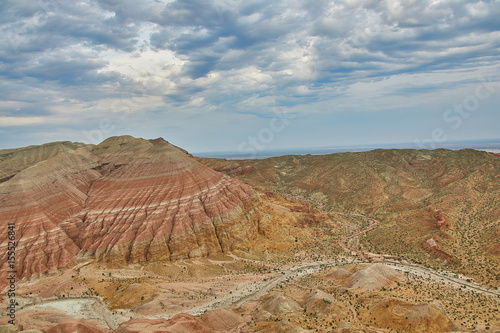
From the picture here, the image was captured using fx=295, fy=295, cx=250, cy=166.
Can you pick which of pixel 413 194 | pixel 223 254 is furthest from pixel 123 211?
pixel 413 194

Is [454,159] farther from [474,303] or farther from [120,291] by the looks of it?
[120,291]

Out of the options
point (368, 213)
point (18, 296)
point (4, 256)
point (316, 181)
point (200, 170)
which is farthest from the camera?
point (316, 181)

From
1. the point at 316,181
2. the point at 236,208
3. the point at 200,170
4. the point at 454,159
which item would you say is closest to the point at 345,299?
the point at 236,208

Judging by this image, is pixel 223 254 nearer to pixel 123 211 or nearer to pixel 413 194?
pixel 123 211

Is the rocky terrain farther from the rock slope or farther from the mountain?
the mountain

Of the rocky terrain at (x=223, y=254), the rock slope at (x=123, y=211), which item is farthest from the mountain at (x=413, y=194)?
the rock slope at (x=123, y=211)

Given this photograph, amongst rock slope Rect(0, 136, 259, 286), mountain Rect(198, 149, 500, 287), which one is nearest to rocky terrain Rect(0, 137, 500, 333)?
rock slope Rect(0, 136, 259, 286)
